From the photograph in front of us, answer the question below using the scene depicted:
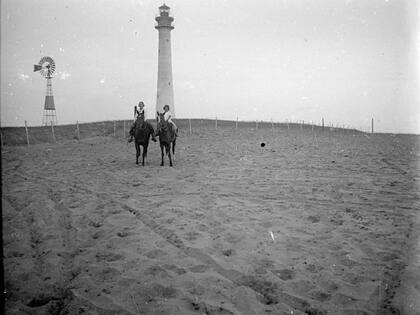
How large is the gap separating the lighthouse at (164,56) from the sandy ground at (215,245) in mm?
26498

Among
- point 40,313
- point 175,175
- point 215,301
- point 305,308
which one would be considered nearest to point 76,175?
point 175,175

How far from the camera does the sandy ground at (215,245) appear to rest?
11.3 ft

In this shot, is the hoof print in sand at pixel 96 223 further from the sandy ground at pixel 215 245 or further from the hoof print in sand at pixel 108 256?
the hoof print in sand at pixel 108 256

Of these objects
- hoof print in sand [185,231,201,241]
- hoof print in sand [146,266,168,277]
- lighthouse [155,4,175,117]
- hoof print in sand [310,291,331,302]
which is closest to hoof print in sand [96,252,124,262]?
hoof print in sand [146,266,168,277]

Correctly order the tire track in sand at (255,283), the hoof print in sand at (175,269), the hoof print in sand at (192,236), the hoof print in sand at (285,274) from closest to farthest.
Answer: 1. the tire track in sand at (255,283)
2. the hoof print in sand at (285,274)
3. the hoof print in sand at (175,269)
4. the hoof print in sand at (192,236)

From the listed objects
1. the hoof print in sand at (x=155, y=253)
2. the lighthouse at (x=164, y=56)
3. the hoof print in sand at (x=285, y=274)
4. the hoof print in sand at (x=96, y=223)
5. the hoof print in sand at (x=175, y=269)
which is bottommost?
the hoof print in sand at (x=285, y=274)

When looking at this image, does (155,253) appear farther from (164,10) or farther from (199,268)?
(164,10)

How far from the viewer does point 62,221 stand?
19.6ft

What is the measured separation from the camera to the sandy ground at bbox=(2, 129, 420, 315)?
3.45m

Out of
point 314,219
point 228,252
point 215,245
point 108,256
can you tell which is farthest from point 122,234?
point 314,219

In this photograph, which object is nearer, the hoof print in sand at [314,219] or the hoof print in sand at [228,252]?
the hoof print in sand at [228,252]

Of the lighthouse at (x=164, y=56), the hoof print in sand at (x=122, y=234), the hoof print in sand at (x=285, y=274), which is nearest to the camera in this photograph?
the hoof print in sand at (x=285, y=274)

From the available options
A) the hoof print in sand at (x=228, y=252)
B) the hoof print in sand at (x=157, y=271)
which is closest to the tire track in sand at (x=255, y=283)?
the hoof print in sand at (x=228, y=252)

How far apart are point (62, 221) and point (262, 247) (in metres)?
3.93
